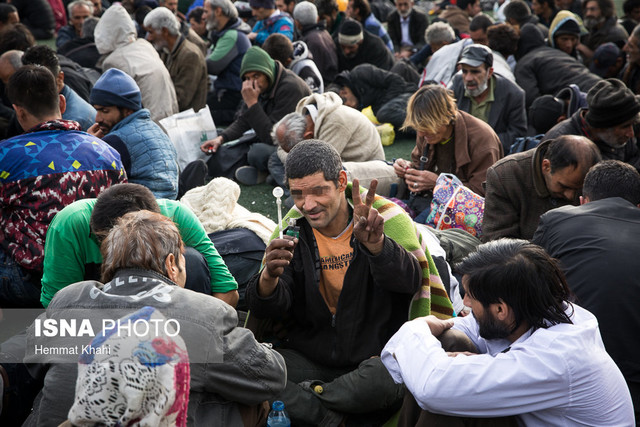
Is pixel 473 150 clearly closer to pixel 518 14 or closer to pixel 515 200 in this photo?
pixel 515 200

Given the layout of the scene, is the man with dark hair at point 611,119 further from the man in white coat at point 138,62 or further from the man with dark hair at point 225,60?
the man with dark hair at point 225,60

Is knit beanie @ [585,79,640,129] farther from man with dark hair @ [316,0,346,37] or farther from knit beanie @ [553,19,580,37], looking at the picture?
man with dark hair @ [316,0,346,37]

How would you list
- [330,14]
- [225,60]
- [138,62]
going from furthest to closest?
1. [330,14]
2. [225,60]
3. [138,62]

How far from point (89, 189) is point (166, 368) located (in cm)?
222

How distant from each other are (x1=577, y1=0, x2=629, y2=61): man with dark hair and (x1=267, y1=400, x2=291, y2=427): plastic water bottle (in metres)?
7.89

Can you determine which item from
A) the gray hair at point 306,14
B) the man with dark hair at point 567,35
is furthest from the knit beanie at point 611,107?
the gray hair at point 306,14

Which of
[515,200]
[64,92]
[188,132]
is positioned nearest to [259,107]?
[188,132]

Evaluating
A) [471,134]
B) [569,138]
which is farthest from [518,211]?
[471,134]

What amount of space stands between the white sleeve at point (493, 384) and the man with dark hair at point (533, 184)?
2082mm

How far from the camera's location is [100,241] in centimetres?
319

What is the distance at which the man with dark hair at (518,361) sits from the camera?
7.51 feet

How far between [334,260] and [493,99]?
11.8 feet

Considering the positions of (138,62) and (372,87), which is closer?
(138,62)

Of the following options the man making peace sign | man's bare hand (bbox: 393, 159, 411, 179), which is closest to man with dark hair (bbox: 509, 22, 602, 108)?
man's bare hand (bbox: 393, 159, 411, 179)
